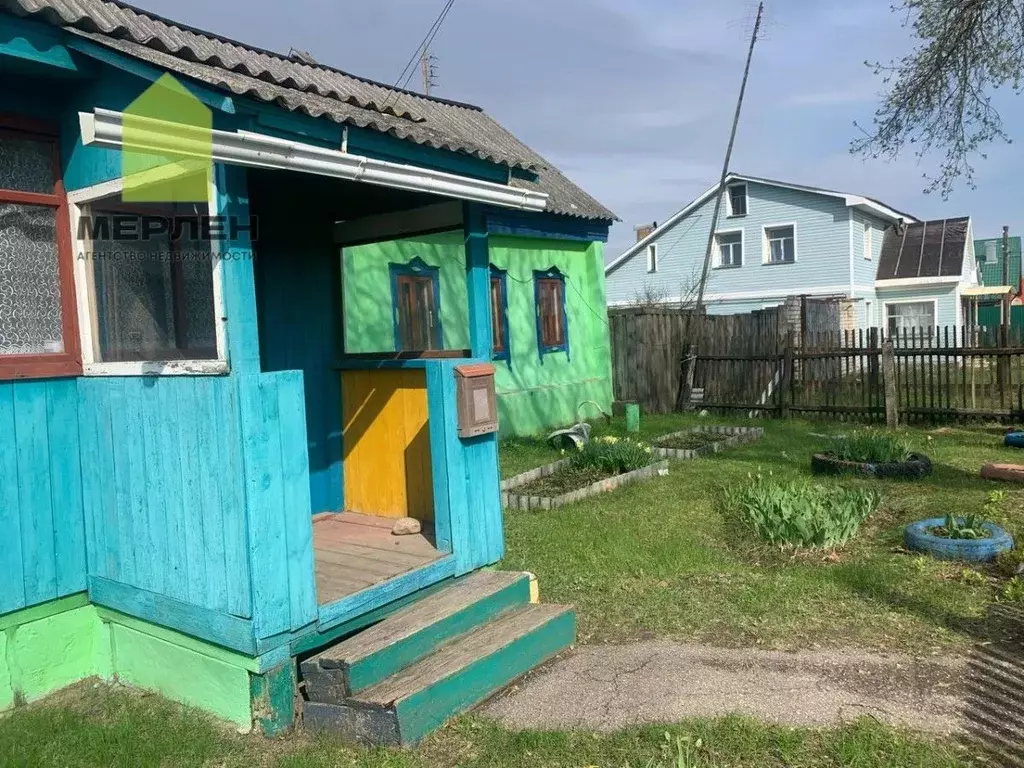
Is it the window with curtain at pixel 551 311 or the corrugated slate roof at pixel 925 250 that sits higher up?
the corrugated slate roof at pixel 925 250

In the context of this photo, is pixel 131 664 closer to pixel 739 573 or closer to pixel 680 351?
pixel 739 573

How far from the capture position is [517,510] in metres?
7.72

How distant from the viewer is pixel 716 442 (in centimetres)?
1071

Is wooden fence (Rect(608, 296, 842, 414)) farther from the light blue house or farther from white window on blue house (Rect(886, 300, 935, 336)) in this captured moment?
white window on blue house (Rect(886, 300, 935, 336))

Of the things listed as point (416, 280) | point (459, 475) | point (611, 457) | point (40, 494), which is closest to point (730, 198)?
point (416, 280)

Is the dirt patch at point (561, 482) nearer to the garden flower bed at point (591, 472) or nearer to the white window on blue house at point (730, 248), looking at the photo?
the garden flower bed at point (591, 472)

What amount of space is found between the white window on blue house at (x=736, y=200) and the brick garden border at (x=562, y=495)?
21902mm

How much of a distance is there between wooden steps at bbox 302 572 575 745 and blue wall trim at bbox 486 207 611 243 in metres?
7.52

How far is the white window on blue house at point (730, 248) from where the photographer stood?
29.2 metres

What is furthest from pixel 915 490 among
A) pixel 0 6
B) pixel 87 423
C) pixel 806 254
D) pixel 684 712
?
pixel 806 254

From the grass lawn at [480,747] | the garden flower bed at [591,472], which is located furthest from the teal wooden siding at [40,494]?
the garden flower bed at [591,472]

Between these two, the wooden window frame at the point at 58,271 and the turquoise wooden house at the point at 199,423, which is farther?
the wooden window frame at the point at 58,271

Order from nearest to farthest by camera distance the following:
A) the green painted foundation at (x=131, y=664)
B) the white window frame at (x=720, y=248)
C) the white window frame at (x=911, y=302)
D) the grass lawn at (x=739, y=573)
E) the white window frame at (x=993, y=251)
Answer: the green painted foundation at (x=131, y=664) → the grass lawn at (x=739, y=573) → the white window frame at (x=911, y=302) → the white window frame at (x=720, y=248) → the white window frame at (x=993, y=251)

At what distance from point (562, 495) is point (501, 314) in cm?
499
